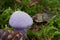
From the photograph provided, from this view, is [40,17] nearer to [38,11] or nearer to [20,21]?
[38,11]

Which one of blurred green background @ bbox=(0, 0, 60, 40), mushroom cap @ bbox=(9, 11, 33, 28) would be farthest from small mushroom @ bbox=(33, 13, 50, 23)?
mushroom cap @ bbox=(9, 11, 33, 28)

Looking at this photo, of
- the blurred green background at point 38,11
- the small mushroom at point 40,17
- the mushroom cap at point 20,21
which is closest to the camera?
the mushroom cap at point 20,21

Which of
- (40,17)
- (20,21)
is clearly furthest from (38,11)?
(20,21)

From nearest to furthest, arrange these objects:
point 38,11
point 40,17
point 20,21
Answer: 1. point 20,21
2. point 40,17
3. point 38,11

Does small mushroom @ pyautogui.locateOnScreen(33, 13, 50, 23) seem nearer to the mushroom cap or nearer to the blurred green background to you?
the blurred green background

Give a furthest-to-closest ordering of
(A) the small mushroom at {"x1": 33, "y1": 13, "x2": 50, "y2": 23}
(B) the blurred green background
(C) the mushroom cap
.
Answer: (A) the small mushroom at {"x1": 33, "y1": 13, "x2": 50, "y2": 23}, (B) the blurred green background, (C) the mushroom cap

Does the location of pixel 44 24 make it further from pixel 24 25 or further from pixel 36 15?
pixel 24 25

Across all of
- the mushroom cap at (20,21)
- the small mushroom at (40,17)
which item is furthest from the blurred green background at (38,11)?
the mushroom cap at (20,21)

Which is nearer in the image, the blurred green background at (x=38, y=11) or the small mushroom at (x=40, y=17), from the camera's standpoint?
the blurred green background at (x=38, y=11)

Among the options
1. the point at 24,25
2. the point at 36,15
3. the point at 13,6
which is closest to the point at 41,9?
the point at 36,15

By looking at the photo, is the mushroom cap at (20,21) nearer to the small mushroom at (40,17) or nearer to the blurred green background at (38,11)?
the blurred green background at (38,11)

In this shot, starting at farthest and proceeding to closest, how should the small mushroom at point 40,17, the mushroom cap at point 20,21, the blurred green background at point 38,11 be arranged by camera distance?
the small mushroom at point 40,17 < the blurred green background at point 38,11 < the mushroom cap at point 20,21
